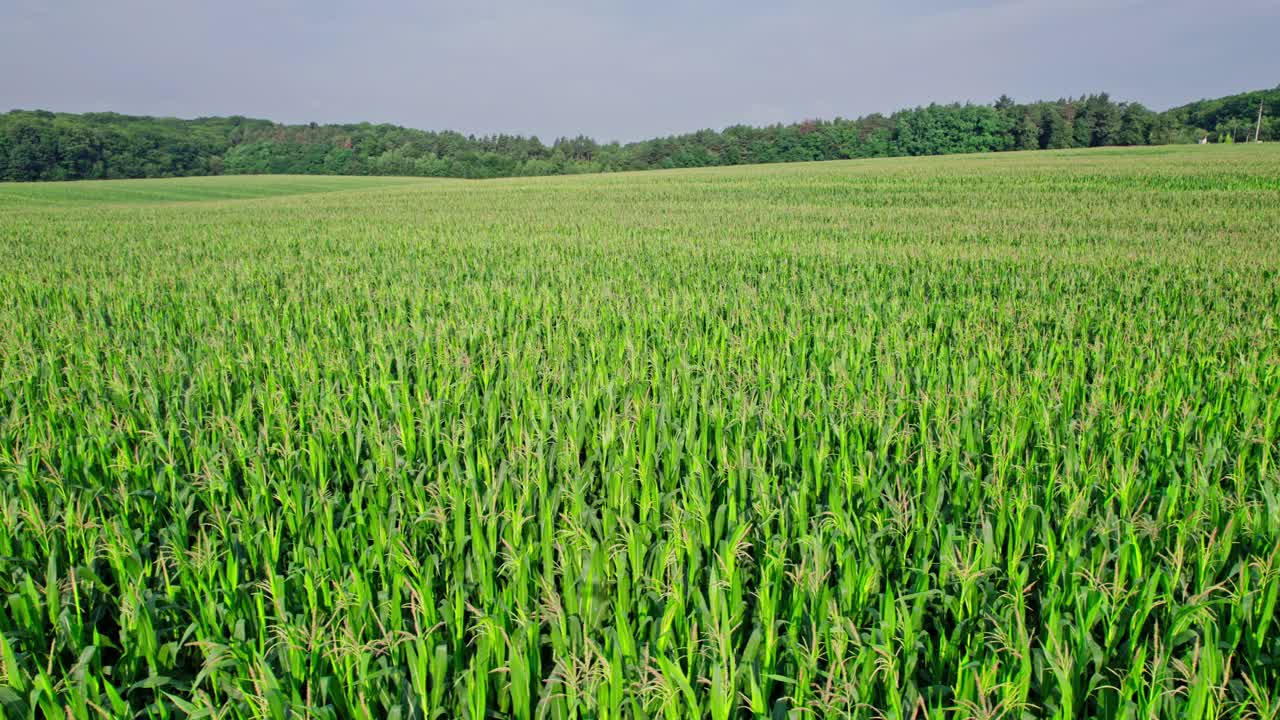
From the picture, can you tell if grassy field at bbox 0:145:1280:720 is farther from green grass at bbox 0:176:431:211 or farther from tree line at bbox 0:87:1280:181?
tree line at bbox 0:87:1280:181

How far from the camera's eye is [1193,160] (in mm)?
33375

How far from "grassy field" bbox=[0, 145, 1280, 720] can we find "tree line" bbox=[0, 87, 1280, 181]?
7685 centimetres

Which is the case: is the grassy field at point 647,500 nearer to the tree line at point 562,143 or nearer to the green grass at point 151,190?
the green grass at point 151,190

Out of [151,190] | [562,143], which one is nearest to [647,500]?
[151,190]

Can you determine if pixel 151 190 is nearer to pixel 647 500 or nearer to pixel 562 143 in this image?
pixel 647 500

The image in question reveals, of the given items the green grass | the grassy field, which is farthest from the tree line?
the grassy field

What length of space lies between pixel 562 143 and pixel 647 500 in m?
96.4

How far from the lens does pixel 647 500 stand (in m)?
2.79

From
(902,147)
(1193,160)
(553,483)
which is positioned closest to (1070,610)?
(553,483)

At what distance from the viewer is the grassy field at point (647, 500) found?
5.89 feet

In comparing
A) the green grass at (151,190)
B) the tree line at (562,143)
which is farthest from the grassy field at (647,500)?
the tree line at (562,143)

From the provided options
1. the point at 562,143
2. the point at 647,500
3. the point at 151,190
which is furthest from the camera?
the point at 562,143

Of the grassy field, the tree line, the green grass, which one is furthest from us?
the tree line

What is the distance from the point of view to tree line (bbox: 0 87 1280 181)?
7075cm
